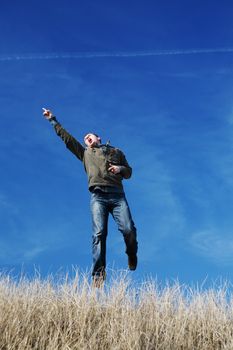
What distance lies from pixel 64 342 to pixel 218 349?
192 cm

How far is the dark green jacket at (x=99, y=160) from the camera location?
9898mm

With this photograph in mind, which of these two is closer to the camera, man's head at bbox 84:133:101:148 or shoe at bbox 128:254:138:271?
shoe at bbox 128:254:138:271

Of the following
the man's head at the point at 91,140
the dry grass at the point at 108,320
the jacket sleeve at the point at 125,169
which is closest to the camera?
the dry grass at the point at 108,320

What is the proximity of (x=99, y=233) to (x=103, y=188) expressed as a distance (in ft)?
2.57

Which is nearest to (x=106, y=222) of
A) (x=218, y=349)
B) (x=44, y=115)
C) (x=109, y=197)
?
(x=109, y=197)

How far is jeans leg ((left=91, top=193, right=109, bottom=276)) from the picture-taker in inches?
366

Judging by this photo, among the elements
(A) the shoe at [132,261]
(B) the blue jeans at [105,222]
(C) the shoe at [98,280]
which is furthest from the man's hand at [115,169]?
(C) the shoe at [98,280]

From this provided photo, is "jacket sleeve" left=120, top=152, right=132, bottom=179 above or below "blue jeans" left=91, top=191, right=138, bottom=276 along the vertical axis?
above

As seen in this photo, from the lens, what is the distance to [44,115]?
34.1ft

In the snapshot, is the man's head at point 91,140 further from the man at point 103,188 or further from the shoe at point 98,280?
the shoe at point 98,280

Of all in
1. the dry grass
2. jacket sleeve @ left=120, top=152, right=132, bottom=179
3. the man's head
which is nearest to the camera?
the dry grass

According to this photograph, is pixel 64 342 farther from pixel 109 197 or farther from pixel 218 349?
pixel 109 197

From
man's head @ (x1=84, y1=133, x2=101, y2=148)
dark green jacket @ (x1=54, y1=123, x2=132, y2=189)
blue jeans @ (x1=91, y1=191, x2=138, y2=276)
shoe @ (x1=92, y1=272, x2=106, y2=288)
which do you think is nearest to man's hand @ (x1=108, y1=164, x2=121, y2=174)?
dark green jacket @ (x1=54, y1=123, x2=132, y2=189)

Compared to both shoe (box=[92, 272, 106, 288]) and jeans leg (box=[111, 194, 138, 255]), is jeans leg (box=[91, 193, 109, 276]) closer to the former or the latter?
shoe (box=[92, 272, 106, 288])
